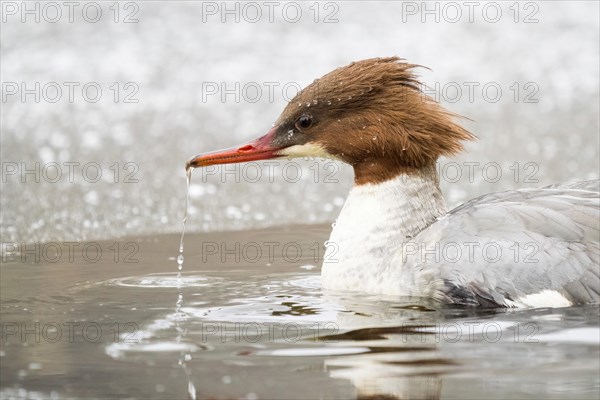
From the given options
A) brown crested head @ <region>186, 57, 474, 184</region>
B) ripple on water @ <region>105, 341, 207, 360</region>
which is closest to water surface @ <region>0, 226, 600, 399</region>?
ripple on water @ <region>105, 341, 207, 360</region>

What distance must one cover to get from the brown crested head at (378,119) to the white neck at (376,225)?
0.27 ft

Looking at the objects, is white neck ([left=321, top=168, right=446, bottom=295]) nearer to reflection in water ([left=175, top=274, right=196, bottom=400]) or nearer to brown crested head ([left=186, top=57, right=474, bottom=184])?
brown crested head ([left=186, top=57, right=474, bottom=184])

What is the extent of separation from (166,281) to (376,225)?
132cm

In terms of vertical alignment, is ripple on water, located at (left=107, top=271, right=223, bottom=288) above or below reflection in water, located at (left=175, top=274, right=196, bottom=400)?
above

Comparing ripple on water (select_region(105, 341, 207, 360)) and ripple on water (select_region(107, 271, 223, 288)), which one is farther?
ripple on water (select_region(107, 271, 223, 288))

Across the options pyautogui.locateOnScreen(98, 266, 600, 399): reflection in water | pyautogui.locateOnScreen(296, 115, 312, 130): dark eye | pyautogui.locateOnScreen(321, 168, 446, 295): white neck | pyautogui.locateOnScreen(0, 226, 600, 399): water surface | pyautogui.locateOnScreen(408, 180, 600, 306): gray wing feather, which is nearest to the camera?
pyautogui.locateOnScreen(0, 226, 600, 399): water surface

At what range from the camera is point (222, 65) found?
12727 mm

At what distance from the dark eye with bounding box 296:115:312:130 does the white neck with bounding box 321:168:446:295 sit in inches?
18.2

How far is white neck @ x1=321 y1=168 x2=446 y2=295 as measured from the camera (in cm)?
674

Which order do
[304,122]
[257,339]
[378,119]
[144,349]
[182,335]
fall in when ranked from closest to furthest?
1. [144,349]
2. [257,339]
3. [182,335]
4. [378,119]
5. [304,122]

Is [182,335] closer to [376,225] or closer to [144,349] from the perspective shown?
[144,349]

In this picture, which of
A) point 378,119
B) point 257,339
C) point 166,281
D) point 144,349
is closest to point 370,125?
point 378,119

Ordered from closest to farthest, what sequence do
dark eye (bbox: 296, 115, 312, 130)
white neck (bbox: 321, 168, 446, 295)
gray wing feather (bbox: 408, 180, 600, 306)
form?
gray wing feather (bbox: 408, 180, 600, 306)
white neck (bbox: 321, 168, 446, 295)
dark eye (bbox: 296, 115, 312, 130)

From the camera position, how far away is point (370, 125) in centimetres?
684
